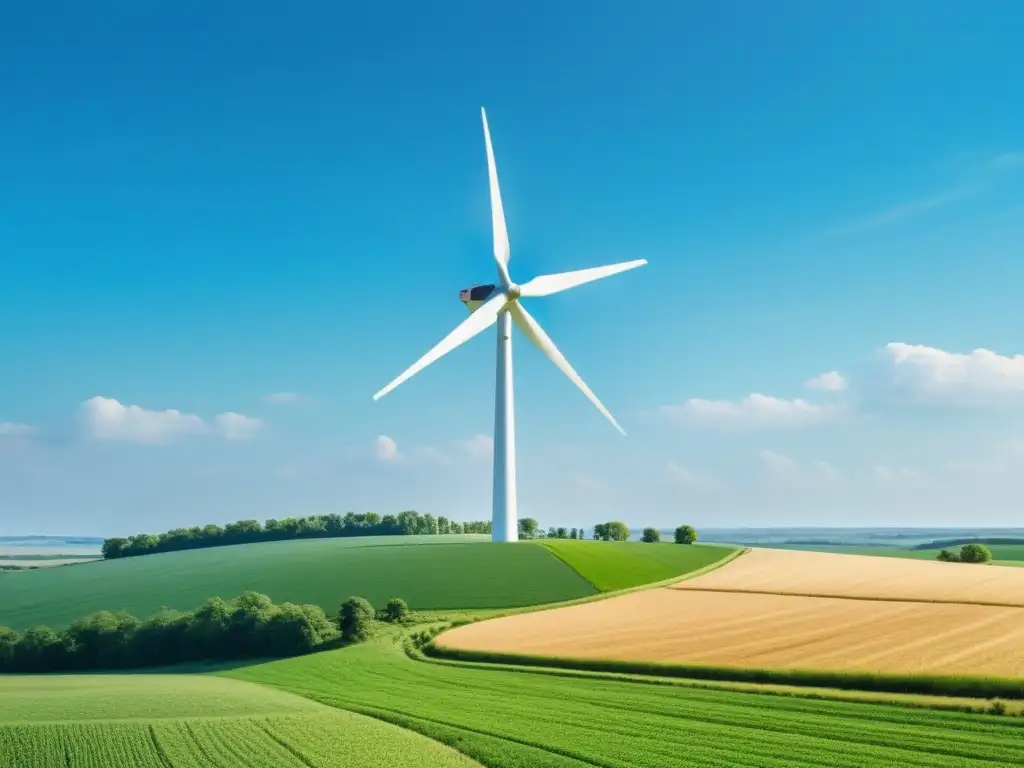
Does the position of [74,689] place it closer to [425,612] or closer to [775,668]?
[425,612]

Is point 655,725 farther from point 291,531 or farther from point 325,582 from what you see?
point 291,531

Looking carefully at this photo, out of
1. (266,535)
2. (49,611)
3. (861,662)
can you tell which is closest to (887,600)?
(861,662)

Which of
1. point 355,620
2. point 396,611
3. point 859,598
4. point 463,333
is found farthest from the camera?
point 463,333

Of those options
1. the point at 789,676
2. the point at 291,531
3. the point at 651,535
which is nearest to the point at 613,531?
the point at 651,535

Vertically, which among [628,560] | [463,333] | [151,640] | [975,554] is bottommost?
[151,640]

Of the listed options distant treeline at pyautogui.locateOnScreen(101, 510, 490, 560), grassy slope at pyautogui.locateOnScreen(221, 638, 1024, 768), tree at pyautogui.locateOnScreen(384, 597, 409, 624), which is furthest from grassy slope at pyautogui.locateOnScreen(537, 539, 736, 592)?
distant treeline at pyautogui.locateOnScreen(101, 510, 490, 560)

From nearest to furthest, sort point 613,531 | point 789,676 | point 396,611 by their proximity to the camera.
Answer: point 789,676 → point 396,611 → point 613,531

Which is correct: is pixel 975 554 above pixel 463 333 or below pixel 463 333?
below
